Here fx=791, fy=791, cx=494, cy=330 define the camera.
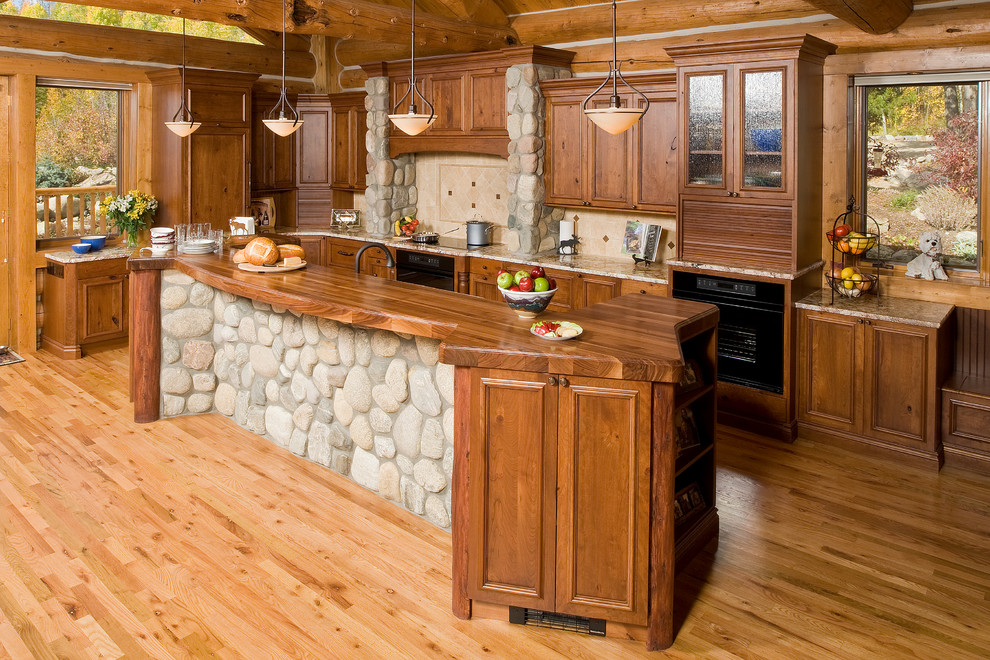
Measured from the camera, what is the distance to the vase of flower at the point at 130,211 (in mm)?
7477

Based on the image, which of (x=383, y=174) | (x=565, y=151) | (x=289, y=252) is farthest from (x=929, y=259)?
(x=383, y=174)

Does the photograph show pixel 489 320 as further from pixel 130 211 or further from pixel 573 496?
pixel 130 211

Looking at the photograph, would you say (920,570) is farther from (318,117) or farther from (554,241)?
(318,117)

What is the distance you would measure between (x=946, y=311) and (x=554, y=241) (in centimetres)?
330

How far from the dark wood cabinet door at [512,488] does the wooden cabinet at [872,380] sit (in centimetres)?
284

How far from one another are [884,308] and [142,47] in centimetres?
691

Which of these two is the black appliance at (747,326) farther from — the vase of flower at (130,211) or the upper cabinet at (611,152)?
the vase of flower at (130,211)

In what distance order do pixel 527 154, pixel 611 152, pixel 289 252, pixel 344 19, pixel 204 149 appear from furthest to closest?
pixel 204 149
pixel 527 154
pixel 611 152
pixel 344 19
pixel 289 252

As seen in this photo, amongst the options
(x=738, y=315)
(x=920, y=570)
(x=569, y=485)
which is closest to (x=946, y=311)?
(x=738, y=315)

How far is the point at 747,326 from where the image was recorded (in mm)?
5367

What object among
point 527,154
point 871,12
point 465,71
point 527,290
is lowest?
point 527,290

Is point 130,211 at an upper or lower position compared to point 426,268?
upper

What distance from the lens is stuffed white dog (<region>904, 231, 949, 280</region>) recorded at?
5.12m

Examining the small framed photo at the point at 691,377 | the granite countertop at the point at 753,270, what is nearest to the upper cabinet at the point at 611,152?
the granite countertop at the point at 753,270
